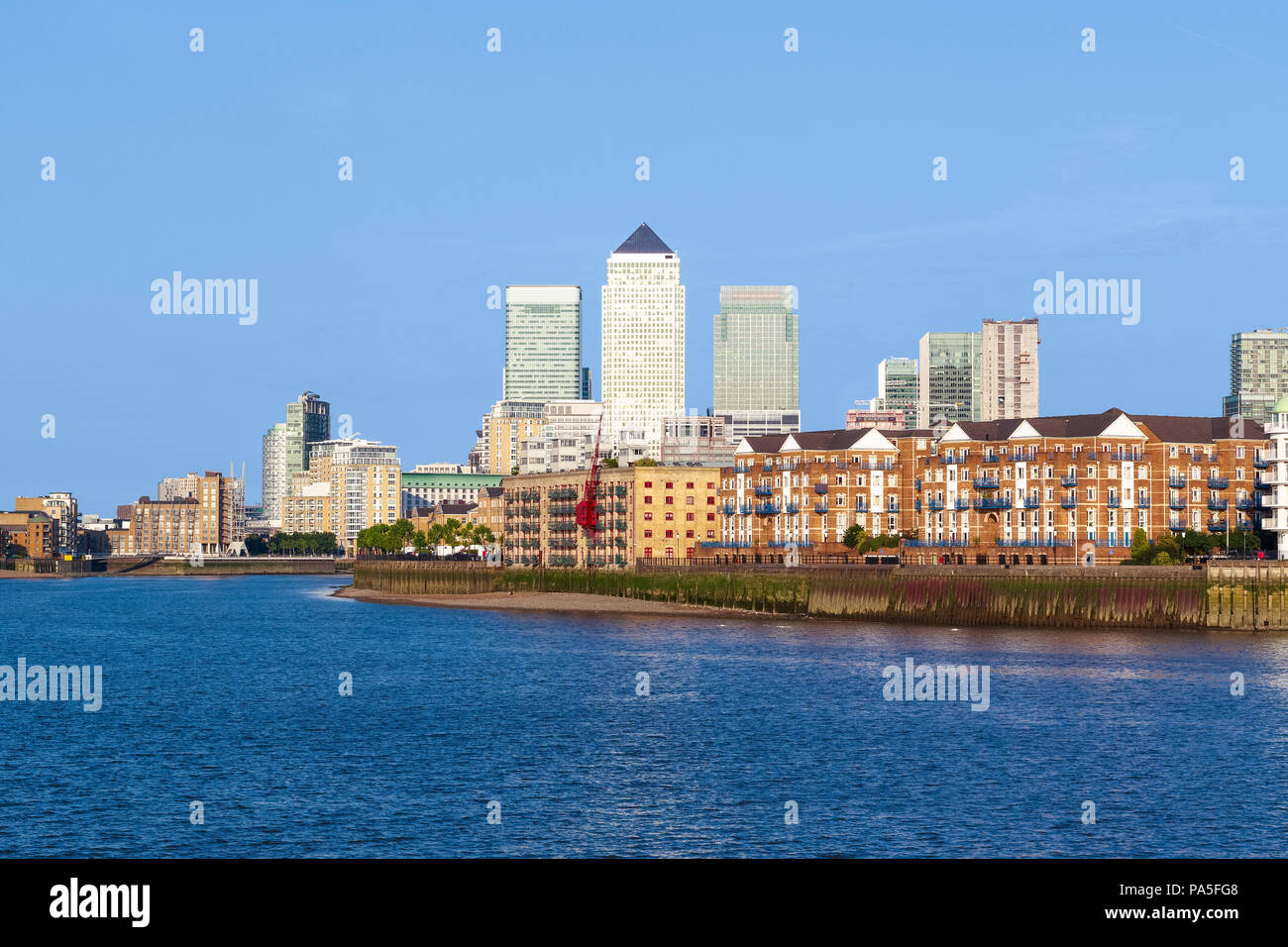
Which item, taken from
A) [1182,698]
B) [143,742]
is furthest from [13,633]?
[1182,698]

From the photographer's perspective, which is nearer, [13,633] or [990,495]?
[13,633]

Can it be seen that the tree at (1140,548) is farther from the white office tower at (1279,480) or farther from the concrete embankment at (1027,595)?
the concrete embankment at (1027,595)

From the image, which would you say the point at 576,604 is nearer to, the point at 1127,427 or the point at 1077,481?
the point at 1077,481

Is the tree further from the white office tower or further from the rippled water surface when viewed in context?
the rippled water surface

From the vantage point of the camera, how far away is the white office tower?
471 feet

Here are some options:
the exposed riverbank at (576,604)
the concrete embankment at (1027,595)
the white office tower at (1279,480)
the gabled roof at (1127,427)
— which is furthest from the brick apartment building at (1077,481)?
the exposed riverbank at (576,604)

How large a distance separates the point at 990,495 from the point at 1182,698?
324ft

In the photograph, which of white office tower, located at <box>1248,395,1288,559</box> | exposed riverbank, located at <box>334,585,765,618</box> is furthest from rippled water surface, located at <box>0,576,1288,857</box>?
exposed riverbank, located at <box>334,585,765,618</box>

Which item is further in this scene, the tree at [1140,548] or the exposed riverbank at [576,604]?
the exposed riverbank at [576,604]

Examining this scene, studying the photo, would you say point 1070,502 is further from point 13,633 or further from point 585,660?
point 13,633

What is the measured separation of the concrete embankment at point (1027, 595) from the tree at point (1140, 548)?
51.2 feet

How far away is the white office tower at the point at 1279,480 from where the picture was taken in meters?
144

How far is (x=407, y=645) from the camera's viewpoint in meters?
120

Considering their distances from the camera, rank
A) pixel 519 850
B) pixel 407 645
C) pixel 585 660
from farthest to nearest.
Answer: pixel 407 645 → pixel 585 660 → pixel 519 850
